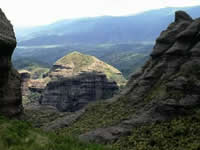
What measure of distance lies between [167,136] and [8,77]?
37.4 meters

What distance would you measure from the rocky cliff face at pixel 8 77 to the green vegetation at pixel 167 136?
26.3 m

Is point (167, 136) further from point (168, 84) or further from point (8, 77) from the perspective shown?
point (8, 77)

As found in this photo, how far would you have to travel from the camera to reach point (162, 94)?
77.1 meters

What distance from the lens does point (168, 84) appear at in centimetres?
7494

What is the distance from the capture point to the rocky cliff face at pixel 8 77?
94.5 feet

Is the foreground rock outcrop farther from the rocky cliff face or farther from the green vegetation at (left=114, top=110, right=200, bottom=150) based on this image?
the rocky cliff face

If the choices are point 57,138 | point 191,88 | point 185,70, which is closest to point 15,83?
point 57,138

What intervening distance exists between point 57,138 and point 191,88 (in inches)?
2123

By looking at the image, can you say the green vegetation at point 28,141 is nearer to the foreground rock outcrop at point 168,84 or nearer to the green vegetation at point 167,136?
the green vegetation at point 167,136

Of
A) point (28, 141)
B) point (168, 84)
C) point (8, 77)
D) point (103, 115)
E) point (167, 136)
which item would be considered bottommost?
point (103, 115)

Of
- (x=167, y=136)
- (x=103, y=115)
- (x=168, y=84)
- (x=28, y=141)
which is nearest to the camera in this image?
(x=28, y=141)

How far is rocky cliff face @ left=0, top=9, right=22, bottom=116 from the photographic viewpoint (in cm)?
2880

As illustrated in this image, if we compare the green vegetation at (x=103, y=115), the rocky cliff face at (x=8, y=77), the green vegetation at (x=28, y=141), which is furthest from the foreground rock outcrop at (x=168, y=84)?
the green vegetation at (x=28, y=141)

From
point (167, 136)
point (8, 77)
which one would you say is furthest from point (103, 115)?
point (8, 77)
